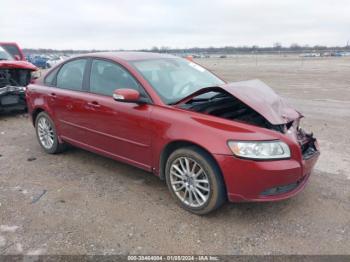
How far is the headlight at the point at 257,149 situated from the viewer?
3.03 meters

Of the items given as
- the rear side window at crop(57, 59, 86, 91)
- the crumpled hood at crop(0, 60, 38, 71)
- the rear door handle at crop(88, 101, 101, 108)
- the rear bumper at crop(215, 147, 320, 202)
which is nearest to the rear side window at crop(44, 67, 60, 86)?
the rear side window at crop(57, 59, 86, 91)

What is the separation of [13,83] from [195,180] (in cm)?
672

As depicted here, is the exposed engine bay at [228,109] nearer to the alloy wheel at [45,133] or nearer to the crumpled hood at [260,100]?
the crumpled hood at [260,100]

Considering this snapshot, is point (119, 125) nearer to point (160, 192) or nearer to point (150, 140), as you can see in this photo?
point (150, 140)

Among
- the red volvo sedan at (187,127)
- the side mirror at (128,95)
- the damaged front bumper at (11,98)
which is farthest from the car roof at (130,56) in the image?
the damaged front bumper at (11,98)

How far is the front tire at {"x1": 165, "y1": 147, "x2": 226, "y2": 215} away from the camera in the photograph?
126 inches

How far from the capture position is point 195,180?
339 centimetres

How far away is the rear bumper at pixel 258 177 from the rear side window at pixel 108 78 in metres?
1.39

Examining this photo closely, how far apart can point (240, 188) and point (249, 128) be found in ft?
1.82

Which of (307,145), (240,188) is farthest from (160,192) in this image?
(307,145)

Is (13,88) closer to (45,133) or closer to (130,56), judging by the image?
(45,133)

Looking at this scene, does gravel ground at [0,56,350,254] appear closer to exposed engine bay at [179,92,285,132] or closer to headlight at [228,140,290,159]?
headlight at [228,140,290,159]

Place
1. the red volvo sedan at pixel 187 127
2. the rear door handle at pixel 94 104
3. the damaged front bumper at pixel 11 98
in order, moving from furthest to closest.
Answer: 1. the damaged front bumper at pixel 11 98
2. the rear door handle at pixel 94 104
3. the red volvo sedan at pixel 187 127

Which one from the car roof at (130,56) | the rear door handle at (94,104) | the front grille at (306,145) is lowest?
the front grille at (306,145)
